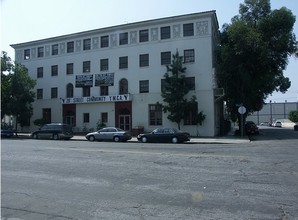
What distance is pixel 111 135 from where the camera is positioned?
34.0m

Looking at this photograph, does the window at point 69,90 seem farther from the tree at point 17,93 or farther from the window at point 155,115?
the window at point 155,115

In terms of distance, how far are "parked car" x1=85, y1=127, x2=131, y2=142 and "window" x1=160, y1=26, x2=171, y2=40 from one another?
13.5m

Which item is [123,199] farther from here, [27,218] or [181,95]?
[181,95]

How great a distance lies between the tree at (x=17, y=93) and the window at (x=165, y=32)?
18.1m

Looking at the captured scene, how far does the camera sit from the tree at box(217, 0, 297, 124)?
37531mm

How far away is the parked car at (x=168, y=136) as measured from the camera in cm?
3034

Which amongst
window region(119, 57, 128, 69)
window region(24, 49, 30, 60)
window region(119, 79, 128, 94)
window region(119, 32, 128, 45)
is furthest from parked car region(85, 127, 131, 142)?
window region(24, 49, 30, 60)

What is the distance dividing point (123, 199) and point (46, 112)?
43845mm

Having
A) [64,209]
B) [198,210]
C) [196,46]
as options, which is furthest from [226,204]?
[196,46]

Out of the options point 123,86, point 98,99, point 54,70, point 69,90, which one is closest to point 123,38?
point 123,86

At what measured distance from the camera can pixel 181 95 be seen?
38219 mm

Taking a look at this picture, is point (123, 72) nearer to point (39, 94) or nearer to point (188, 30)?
point (188, 30)

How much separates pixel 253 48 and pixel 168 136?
1416 cm

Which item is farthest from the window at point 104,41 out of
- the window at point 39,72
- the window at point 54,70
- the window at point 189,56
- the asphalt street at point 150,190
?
the asphalt street at point 150,190
